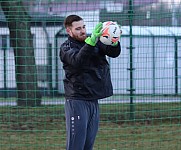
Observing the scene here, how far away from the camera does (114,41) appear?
15.8 ft

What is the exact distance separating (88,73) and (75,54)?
0.84 ft

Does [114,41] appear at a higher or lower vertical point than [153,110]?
higher

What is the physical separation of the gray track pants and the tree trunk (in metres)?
3.35

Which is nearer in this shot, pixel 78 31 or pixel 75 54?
pixel 75 54

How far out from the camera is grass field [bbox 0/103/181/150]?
8086 millimetres

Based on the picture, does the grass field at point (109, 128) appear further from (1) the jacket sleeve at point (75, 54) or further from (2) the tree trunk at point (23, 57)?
(1) the jacket sleeve at point (75, 54)

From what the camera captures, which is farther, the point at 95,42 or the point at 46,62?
the point at 46,62

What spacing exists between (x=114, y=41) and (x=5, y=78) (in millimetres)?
4571

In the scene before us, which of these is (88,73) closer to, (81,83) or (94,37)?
(81,83)

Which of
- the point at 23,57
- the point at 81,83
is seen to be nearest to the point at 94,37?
the point at 81,83

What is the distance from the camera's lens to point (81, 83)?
4.93 meters

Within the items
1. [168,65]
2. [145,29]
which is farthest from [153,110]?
[145,29]

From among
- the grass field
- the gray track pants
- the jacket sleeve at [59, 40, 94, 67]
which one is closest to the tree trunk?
the grass field

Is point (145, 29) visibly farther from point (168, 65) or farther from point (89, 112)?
point (89, 112)
